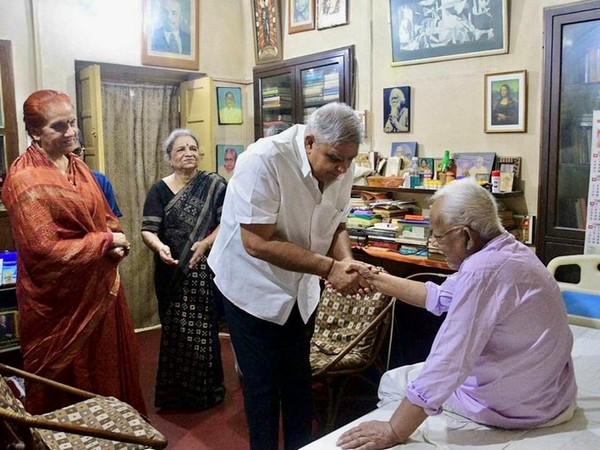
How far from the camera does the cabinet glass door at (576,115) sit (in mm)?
2727

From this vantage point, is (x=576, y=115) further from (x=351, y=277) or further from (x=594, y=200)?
(x=351, y=277)

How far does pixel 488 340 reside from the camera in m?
1.45

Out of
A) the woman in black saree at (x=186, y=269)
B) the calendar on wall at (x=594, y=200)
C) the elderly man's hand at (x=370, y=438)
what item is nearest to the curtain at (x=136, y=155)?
the woman in black saree at (x=186, y=269)

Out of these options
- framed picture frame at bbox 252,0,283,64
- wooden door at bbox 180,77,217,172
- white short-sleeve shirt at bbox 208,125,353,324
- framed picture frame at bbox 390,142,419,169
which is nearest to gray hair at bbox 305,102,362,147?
white short-sleeve shirt at bbox 208,125,353,324

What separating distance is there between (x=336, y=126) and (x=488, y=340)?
2.44 feet

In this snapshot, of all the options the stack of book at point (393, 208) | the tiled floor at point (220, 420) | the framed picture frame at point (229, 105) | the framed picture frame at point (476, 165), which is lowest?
the tiled floor at point (220, 420)

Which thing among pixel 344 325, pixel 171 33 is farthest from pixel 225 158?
pixel 344 325

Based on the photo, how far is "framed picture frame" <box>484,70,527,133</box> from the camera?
121 inches

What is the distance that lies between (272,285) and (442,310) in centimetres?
55

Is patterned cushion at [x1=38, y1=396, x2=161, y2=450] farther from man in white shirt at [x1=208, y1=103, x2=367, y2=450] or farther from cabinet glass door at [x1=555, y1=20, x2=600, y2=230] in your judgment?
cabinet glass door at [x1=555, y1=20, x2=600, y2=230]

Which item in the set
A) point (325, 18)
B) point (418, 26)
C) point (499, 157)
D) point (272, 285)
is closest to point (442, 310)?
point (272, 285)

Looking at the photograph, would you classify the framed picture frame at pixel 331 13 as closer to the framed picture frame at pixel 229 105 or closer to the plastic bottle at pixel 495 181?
the framed picture frame at pixel 229 105

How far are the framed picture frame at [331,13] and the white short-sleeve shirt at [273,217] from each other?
2240mm

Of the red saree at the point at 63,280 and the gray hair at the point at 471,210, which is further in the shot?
the red saree at the point at 63,280
